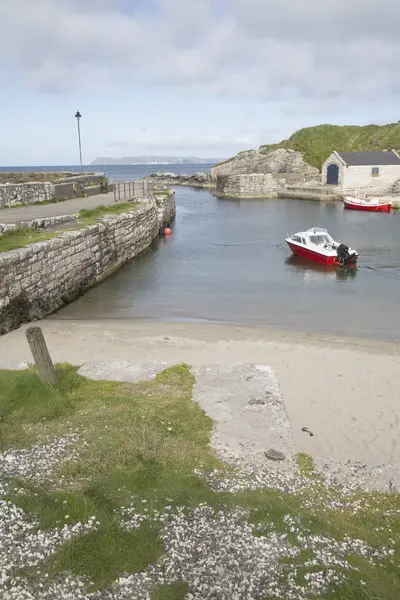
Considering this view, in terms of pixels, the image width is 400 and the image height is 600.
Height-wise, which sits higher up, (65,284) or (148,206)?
(148,206)

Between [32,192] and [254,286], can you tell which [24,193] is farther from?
[254,286]

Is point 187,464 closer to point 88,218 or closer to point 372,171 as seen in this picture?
point 88,218

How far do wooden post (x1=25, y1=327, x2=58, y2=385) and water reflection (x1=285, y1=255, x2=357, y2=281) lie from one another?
17.3 m

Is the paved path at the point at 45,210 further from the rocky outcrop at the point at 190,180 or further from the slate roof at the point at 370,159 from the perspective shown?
the rocky outcrop at the point at 190,180

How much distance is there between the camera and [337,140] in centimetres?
9225

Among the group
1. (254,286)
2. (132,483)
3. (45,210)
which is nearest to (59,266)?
(254,286)

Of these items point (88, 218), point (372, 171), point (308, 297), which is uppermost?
point (372, 171)

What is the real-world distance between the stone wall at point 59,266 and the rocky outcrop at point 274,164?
198 ft

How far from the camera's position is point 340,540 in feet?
18.5

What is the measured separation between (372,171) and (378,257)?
45630 millimetres

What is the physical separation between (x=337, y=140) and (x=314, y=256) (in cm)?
7458

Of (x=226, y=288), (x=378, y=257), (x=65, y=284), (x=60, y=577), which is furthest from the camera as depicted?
(x=378, y=257)

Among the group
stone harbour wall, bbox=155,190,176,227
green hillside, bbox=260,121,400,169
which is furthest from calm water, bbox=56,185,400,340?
green hillside, bbox=260,121,400,169

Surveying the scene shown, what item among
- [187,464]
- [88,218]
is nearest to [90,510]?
[187,464]
